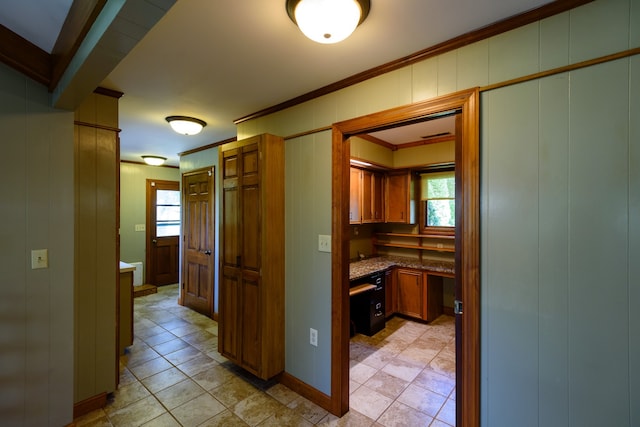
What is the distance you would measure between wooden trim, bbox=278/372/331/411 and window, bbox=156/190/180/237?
15.3 ft

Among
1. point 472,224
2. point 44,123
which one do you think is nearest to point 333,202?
point 472,224

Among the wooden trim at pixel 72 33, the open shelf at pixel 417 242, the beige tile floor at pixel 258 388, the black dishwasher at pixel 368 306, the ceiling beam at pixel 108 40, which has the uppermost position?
the wooden trim at pixel 72 33

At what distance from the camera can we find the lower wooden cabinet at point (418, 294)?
3846mm

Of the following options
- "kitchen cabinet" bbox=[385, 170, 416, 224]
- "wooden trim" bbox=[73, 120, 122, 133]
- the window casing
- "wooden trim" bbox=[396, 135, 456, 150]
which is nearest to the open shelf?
the window casing

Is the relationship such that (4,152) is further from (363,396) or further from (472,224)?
(363,396)

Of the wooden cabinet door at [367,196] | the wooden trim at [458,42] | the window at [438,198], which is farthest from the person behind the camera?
the window at [438,198]

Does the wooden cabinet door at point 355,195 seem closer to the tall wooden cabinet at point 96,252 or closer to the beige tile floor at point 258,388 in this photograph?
the beige tile floor at point 258,388

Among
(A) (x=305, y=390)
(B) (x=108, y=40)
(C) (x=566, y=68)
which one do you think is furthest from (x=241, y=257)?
(C) (x=566, y=68)

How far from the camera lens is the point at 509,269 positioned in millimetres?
1440

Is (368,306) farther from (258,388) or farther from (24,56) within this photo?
(24,56)

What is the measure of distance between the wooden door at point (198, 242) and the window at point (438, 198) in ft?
10.9

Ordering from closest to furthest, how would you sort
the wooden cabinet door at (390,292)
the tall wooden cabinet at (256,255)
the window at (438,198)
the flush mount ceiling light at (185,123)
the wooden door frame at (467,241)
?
the wooden door frame at (467,241)
the tall wooden cabinet at (256,255)
the flush mount ceiling light at (185,123)
the wooden cabinet door at (390,292)
the window at (438,198)

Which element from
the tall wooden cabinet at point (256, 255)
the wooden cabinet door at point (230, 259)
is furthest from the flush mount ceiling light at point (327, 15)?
the wooden cabinet door at point (230, 259)

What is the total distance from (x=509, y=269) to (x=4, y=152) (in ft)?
9.91
